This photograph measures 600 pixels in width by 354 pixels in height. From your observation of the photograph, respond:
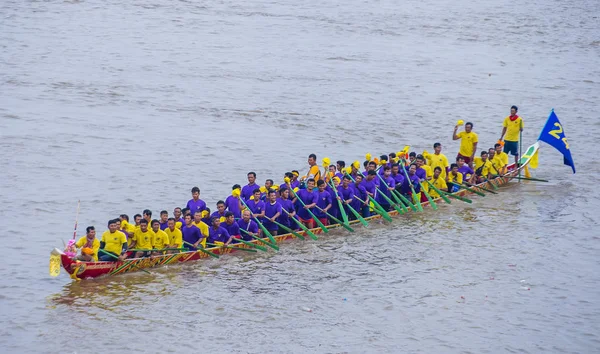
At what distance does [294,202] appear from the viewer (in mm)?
20844

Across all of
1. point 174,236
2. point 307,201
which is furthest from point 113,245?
point 307,201

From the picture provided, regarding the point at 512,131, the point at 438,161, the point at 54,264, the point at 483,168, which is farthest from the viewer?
the point at 512,131

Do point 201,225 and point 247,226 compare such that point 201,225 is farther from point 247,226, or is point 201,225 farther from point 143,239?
point 143,239

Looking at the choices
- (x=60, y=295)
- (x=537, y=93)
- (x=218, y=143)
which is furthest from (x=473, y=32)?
(x=60, y=295)

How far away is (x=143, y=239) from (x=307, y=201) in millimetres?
4260

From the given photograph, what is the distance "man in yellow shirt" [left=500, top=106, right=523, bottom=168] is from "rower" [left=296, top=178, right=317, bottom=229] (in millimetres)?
6869

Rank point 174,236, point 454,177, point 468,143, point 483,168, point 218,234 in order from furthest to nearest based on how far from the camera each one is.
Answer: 1. point 468,143
2. point 483,168
3. point 454,177
4. point 218,234
5. point 174,236

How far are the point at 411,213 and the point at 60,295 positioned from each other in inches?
360

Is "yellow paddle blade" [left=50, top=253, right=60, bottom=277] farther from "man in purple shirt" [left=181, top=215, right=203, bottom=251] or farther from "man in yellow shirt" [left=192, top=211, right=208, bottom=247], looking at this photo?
"man in yellow shirt" [left=192, top=211, right=208, bottom=247]

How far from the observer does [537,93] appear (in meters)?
35.9

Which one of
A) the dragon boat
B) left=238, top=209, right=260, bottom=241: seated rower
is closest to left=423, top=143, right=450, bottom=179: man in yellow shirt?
the dragon boat

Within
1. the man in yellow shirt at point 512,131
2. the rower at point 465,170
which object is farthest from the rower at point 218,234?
the man in yellow shirt at point 512,131

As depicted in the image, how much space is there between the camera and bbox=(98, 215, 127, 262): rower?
57.5ft

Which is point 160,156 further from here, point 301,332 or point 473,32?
point 473,32
